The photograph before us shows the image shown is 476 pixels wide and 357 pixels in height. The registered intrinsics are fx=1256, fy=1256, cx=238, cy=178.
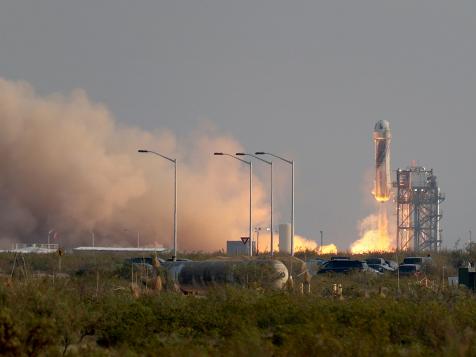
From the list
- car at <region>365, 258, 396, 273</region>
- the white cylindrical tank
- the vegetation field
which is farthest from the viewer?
the white cylindrical tank

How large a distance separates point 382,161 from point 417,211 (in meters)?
8.51

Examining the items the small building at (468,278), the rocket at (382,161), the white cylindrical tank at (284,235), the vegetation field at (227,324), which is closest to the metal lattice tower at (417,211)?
the rocket at (382,161)

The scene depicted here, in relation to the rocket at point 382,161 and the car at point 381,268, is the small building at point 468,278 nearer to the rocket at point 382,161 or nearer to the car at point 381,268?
the car at point 381,268

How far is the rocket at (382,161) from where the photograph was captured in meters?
105

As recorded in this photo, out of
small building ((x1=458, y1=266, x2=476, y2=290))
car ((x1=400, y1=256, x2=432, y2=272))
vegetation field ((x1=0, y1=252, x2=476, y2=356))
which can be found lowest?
vegetation field ((x1=0, y1=252, x2=476, y2=356))

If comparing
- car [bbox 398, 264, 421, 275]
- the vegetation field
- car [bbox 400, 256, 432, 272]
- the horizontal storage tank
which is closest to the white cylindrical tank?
car [bbox 400, 256, 432, 272]

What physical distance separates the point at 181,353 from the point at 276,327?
761 centimetres

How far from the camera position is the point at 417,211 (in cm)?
11256

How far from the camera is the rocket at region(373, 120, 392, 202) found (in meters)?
105

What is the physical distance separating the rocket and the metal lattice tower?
5.97m

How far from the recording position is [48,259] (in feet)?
233

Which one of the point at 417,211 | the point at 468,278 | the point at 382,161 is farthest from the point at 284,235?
the point at 468,278

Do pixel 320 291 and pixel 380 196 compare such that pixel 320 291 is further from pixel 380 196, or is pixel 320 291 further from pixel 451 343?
pixel 380 196

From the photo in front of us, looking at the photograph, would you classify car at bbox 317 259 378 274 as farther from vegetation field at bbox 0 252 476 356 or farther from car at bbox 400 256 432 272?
vegetation field at bbox 0 252 476 356
